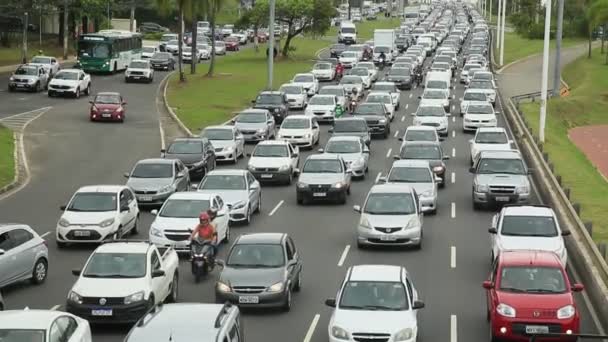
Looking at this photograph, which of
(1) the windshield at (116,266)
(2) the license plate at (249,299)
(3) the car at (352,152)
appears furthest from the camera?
(3) the car at (352,152)

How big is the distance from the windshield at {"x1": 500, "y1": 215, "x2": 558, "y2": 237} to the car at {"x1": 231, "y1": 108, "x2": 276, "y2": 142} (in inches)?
940

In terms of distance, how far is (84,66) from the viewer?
83.9 metres

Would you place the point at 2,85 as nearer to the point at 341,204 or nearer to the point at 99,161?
the point at 99,161

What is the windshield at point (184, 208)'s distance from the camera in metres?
29.3

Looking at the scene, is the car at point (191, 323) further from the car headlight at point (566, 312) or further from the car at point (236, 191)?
the car at point (236, 191)

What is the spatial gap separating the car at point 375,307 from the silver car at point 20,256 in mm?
7612

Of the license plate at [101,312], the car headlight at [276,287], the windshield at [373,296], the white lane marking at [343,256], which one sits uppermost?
the windshield at [373,296]

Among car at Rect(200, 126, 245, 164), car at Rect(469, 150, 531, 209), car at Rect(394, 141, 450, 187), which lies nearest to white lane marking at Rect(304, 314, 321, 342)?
car at Rect(469, 150, 531, 209)

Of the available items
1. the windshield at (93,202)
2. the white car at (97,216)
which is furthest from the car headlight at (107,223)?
the windshield at (93,202)

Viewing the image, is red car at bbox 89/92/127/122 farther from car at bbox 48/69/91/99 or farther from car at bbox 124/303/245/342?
car at bbox 124/303/245/342

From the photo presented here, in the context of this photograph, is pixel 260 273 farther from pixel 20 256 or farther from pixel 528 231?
pixel 528 231

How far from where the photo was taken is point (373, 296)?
2039 cm

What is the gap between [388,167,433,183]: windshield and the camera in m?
34.8

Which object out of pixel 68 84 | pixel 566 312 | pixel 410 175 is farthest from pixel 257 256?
pixel 68 84
